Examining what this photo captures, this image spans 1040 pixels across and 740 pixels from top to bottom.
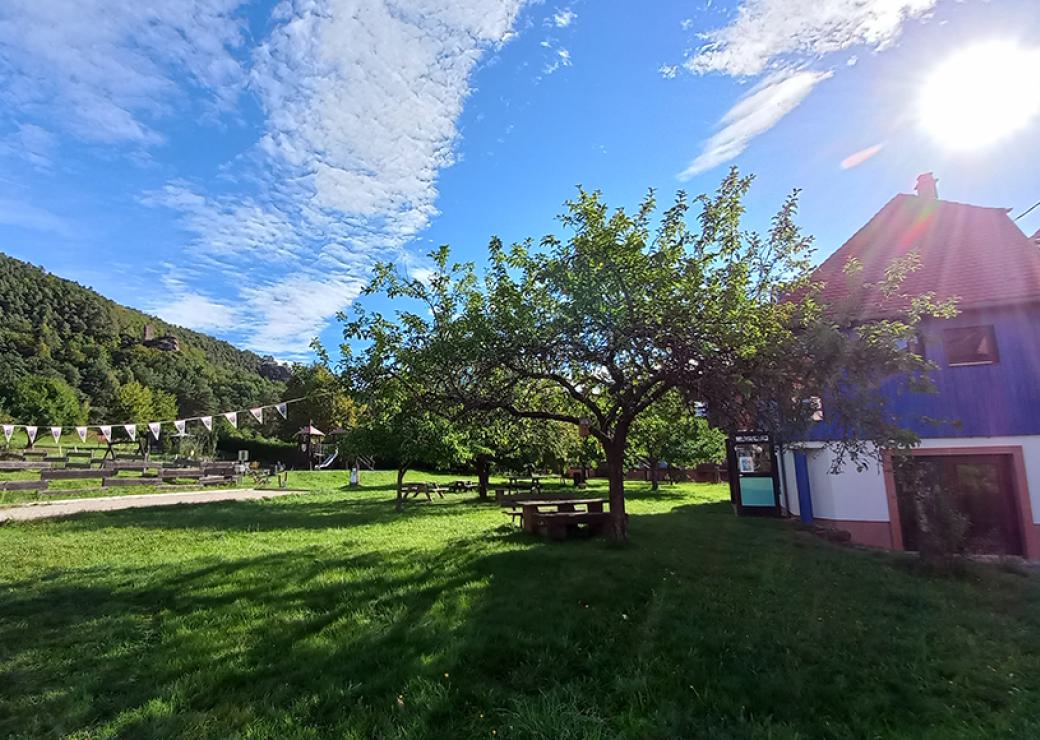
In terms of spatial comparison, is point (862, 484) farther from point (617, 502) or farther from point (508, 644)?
point (508, 644)

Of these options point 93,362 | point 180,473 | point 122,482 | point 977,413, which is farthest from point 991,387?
point 93,362

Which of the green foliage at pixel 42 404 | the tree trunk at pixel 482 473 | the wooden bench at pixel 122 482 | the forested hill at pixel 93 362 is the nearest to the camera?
the wooden bench at pixel 122 482

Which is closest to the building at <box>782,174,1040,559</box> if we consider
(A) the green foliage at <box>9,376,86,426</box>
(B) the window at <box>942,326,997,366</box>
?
(B) the window at <box>942,326,997,366</box>

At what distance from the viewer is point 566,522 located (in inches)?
371

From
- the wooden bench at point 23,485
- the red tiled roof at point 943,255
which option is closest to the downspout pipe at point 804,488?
the red tiled roof at point 943,255

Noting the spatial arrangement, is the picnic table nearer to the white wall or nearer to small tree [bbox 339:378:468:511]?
small tree [bbox 339:378:468:511]

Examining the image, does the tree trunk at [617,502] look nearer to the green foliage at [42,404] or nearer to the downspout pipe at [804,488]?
the downspout pipe at [804,488]

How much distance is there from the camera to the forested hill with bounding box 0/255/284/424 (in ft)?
139

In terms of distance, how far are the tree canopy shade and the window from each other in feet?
13.2

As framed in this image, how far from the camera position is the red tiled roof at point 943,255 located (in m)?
10.3

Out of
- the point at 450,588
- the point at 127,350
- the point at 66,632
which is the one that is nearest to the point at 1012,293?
the point at 450,588

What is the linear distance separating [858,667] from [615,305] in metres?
4.62

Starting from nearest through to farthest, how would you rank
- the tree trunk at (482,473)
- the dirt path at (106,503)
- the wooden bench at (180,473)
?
the dirt path at (106,503)
the tree trunk at (482,473)
the wooden bench at (180,473)

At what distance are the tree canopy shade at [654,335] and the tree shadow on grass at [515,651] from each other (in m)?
2.28
